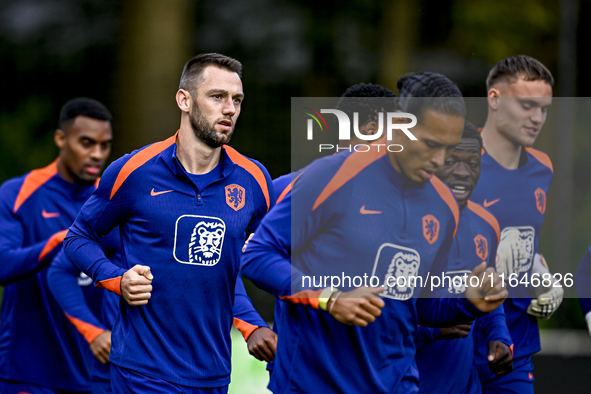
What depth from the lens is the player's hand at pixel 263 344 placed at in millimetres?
3541

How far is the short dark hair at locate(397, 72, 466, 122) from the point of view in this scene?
11.5ft

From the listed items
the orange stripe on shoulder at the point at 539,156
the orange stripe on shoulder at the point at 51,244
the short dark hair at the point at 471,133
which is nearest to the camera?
the short dark hair at the point at 471,133

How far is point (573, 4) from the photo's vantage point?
865 cm

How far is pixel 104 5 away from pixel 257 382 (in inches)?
178

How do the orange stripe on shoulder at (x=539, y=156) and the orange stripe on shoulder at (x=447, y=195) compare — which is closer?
the orange stripe on shoulder at (x=447, y=195)

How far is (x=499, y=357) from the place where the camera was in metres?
4.07

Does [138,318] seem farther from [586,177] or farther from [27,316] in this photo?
[586,177]

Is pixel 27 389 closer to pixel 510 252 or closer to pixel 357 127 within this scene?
pixel 357 127

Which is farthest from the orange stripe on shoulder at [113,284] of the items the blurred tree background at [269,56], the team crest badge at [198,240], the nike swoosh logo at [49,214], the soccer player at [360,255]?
the blurred tree background at [269,56]

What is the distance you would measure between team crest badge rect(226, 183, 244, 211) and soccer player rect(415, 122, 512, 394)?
3.49 ft

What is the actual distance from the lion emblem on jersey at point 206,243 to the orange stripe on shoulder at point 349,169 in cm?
43

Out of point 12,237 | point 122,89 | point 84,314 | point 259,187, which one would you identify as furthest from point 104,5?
point 259,187

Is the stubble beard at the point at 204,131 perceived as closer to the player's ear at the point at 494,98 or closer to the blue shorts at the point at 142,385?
the blue shorts at the point at 142,385

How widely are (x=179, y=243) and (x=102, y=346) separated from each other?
1.09m
